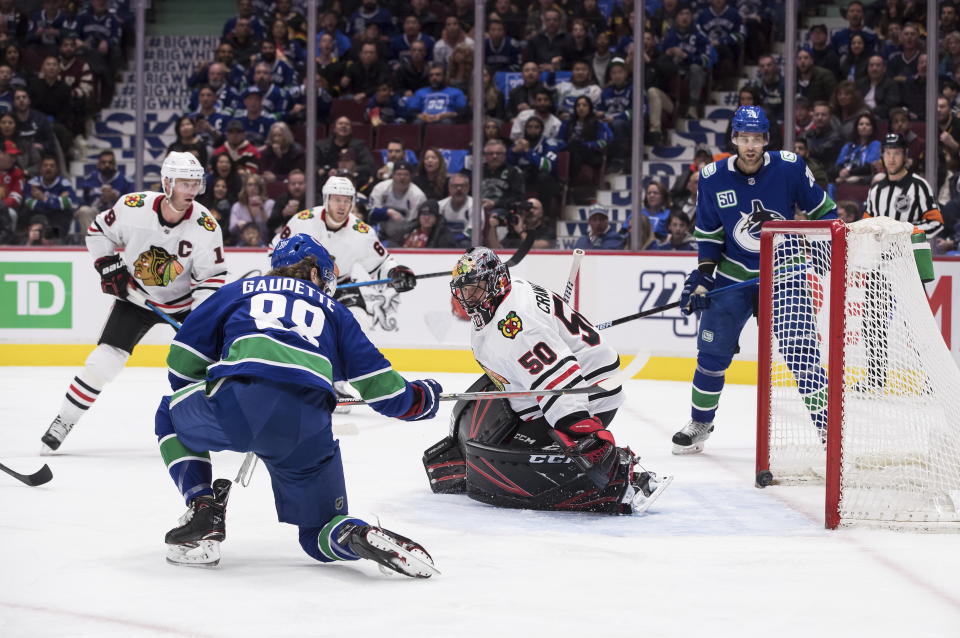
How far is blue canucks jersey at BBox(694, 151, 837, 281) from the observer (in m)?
4.73

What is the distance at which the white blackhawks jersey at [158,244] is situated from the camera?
16.4 ft

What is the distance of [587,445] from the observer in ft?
12.0

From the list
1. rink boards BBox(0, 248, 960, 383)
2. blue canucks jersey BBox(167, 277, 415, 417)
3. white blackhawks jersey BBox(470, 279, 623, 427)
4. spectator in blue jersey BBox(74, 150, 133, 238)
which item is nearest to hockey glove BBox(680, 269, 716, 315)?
white blackhawks jersey BBox(470, 279, 623, 427)

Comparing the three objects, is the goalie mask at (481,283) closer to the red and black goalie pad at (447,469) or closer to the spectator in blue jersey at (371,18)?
the red and black goalie pad at (447,469)

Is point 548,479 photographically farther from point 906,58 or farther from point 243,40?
point 243,40

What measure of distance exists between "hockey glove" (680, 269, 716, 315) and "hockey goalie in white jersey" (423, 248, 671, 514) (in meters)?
0.88

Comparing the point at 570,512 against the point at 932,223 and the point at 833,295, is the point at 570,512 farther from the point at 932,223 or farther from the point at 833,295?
the point at 932,223

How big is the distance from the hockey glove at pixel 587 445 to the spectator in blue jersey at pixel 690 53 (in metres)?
4.69

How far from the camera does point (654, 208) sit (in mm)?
7551

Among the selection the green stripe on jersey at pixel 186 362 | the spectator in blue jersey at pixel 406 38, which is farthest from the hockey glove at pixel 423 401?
the spectator in blue jersey at pixel 406 38

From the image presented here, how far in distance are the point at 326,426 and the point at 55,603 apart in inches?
27.4

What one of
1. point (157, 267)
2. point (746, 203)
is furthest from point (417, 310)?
point (746, 203)

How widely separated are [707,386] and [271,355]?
2519 mm

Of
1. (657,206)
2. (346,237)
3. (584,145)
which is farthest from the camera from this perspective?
(584,145)
